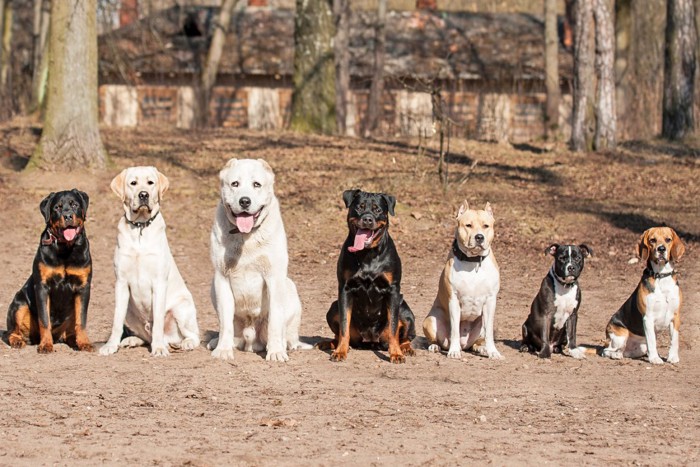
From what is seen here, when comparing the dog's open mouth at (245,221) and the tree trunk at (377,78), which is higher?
the tree trunk at (377,78)

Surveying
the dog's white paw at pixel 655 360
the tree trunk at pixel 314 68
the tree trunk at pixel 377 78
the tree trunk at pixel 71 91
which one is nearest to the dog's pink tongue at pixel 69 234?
the dog's white paw at pixel 655 360

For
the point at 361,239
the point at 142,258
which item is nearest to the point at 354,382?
the point at 361,239

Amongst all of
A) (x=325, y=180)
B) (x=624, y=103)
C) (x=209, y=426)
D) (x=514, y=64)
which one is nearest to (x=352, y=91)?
(x=514, y=64)

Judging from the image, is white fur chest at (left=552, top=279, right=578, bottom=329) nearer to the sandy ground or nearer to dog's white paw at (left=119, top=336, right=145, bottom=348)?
the sandy ground

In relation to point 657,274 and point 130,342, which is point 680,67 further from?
point 130,342

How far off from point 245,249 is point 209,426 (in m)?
2.33

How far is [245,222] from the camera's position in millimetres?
8695

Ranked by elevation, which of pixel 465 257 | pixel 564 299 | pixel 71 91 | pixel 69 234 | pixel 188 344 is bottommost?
pixel 188 344

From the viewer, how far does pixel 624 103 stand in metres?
33.0

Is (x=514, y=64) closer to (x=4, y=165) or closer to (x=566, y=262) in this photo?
(x=4, y=165)

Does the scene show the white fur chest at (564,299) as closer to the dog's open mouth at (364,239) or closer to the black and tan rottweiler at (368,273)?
the black and tan rottweiler at (368,273)

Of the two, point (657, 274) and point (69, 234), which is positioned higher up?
point (69, 234)

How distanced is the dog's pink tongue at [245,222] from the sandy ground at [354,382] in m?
1.08

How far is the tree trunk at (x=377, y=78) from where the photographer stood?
111ft
